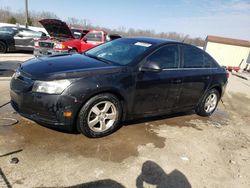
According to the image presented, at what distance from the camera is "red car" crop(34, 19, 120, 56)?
10.5 metres

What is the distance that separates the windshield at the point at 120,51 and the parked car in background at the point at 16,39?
9.45 m

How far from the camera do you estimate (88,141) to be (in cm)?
384

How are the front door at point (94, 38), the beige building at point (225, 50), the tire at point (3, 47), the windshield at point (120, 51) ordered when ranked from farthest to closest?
the beige building at point (225, 50), the tire at point (3, 47), the front door at point (94, 38), the windshield at point (120, 51)

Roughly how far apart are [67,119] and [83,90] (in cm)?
47

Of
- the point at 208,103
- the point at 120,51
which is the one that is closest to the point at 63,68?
the point at 120,51

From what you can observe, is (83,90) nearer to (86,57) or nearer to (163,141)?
(86,57)

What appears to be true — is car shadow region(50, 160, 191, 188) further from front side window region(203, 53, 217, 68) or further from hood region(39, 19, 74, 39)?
hood region(39, 19, 74, 39)

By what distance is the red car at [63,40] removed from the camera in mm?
10531

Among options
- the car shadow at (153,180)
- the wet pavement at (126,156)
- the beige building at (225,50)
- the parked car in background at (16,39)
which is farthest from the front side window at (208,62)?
the beige building at (225,50)

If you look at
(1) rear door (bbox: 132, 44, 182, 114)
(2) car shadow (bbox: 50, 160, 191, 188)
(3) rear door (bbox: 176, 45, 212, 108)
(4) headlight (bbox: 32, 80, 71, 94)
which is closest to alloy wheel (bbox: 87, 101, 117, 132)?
(1) rear door (bbox: 132, 44, 182, 114)

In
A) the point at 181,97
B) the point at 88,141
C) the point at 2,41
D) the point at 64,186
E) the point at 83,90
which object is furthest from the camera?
the point at 2,41

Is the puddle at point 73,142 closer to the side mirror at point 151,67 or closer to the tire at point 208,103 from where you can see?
the side mirror at point 151,67

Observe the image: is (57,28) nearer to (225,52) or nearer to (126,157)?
(126,157)

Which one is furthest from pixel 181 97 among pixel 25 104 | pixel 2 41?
pixel 2 41
